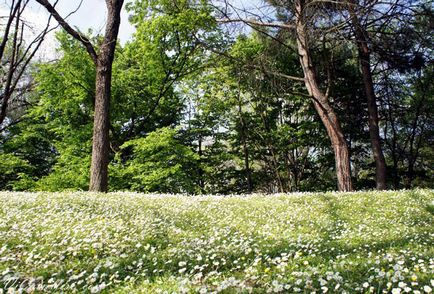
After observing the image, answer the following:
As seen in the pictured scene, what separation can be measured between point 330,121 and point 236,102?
13711mm

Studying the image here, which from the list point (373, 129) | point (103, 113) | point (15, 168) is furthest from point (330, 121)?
point (15, 168)

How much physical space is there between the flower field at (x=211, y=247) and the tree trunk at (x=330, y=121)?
5.35 metres

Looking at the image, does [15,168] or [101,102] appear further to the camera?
[15,168]

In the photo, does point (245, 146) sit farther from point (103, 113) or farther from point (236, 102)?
point (103, 113)

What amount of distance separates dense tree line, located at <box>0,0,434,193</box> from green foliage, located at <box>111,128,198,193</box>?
10cm

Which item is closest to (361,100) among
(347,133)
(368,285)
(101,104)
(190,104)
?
(347,133)

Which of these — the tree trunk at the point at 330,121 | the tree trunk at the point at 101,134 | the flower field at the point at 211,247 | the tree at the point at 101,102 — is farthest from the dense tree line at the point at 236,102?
the flower field at the point at 211,247

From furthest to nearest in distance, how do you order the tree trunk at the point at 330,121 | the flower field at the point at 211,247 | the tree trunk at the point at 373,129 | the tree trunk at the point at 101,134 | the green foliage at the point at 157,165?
the green foliage at the point at 157,165, the tree trunk at the point at 373,129, the tree trunk at the point at 330,121, the tree trunk at the point at 101,134, the flower field at the point at 211,247

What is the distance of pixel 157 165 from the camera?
22141mm

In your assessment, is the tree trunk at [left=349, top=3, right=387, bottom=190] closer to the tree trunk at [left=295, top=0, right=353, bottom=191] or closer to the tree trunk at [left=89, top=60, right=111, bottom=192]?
the tree trunk at [left=295, top=0, right=353, bottom=191]

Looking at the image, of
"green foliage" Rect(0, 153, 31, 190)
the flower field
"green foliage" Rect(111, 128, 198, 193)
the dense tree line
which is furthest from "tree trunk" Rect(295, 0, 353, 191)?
"green foliage" Rect(0, 153, 31, 190)

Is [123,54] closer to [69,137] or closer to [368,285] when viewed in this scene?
[69,137]

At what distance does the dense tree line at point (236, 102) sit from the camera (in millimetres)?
16719

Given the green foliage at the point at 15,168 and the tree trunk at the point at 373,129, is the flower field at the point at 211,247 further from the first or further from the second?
the green foliage at the point at 15,168
